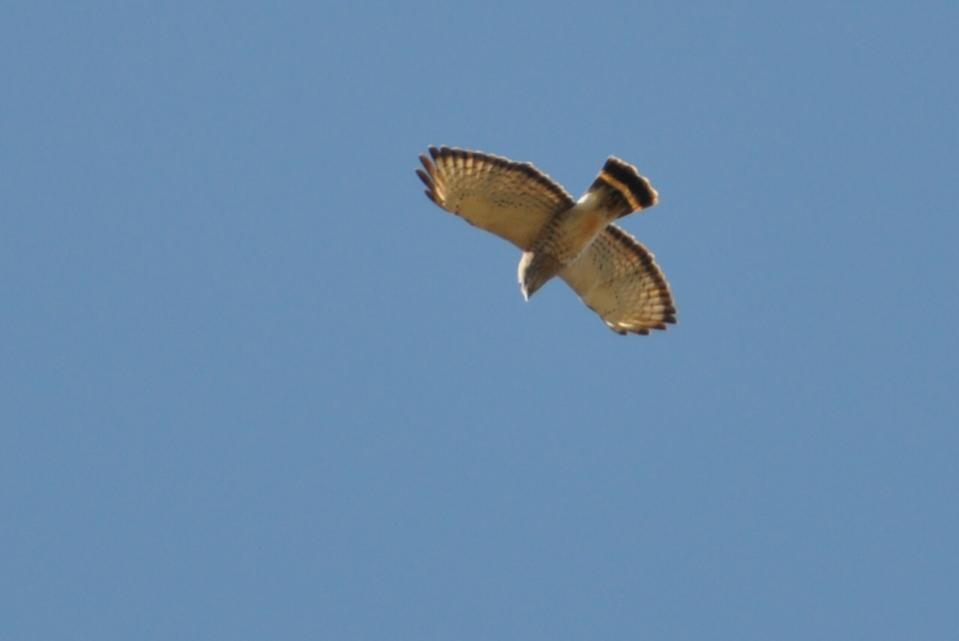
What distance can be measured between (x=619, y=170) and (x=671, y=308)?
172 centimetres

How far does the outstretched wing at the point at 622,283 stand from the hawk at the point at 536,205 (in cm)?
2

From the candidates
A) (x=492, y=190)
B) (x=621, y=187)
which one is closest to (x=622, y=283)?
(x=621, y=187)

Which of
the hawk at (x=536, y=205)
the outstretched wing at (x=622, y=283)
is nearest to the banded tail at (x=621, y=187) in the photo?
the hawk at (x=536, y=205)

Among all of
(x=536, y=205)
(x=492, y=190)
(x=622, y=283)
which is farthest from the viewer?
(x=622, y=283)

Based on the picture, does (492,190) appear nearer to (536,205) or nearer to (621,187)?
(536,205)

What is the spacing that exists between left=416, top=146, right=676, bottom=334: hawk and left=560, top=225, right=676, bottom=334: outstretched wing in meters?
0.02

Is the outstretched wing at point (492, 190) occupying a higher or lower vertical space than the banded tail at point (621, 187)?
lower

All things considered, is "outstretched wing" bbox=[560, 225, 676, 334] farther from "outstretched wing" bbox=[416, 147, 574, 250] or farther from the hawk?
"outstretched wing" bbox=[416, 147, 574, 250]

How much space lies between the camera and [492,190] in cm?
1355

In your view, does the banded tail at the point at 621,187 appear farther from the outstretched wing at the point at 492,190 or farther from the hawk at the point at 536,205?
the outstretched wing at the point at 492,190

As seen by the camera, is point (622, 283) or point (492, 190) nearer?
point (492, 190)

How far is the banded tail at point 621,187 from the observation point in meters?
13.6

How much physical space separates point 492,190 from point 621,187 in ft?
3.39

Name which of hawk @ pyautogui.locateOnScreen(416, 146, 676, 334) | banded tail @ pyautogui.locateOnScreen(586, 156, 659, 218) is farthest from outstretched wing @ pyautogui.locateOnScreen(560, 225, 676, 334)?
banded tail @ pyautogui.locateOnScreen(586, 156, 659, 218)
